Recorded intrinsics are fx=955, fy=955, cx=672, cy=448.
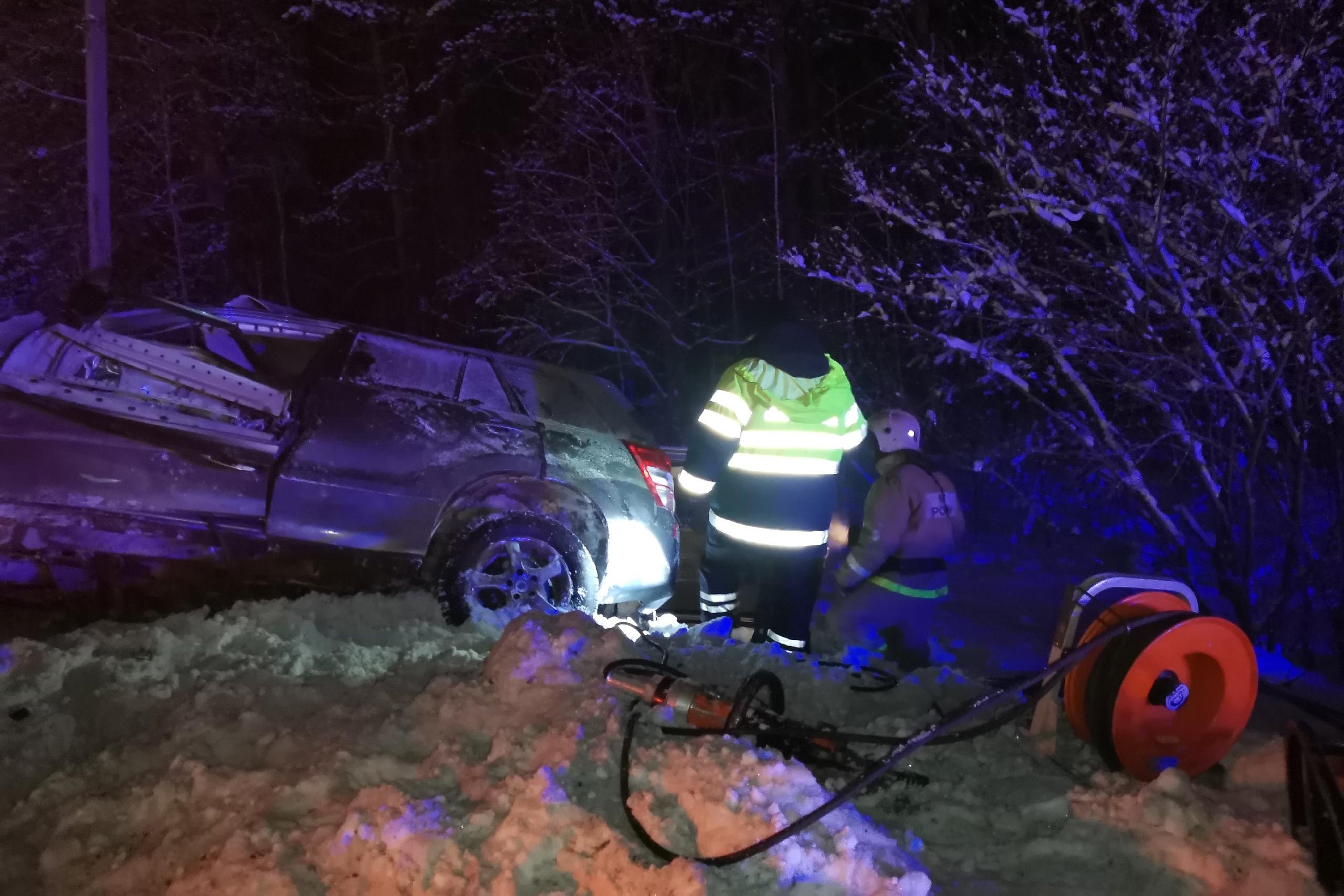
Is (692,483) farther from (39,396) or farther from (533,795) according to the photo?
(39,396)

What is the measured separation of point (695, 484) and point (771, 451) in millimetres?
415

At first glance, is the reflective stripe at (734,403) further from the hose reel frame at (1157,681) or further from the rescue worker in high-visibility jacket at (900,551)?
the hose reel frame at (1157,681)

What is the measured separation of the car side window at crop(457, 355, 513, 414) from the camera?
5.20 m

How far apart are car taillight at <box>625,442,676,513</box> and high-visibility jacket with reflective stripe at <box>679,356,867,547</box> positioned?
2.25 feet

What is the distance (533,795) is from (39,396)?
11.1ft

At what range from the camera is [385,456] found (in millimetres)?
4844

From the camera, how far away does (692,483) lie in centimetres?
445

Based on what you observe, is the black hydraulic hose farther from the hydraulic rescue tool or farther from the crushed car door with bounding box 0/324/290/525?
the crushed car door with bounding box 0/324/290/525

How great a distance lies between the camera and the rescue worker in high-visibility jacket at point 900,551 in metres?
4.74

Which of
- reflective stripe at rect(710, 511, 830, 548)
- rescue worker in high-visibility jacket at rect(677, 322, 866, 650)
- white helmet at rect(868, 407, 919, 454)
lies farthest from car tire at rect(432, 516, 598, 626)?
white helmet at rect(868, 407, 919, 454)

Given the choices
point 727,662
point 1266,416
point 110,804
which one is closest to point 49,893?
point 110,804

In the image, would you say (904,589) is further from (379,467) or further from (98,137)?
(98,137)

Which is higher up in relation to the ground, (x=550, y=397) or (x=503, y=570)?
(x=550, y=397)

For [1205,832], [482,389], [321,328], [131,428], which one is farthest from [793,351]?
[131,428]
